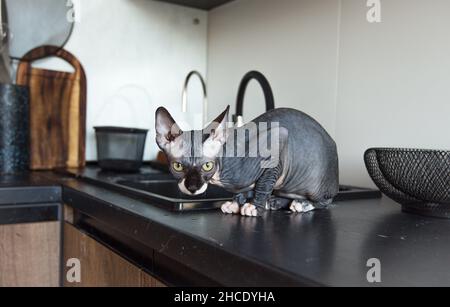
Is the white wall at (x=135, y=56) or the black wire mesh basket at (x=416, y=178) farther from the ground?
the white wall at (x=135, y=56)

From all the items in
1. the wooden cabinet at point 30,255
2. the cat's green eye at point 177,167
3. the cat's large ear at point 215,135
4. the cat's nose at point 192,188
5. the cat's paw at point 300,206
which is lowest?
the wooden cabinet at point 30,255

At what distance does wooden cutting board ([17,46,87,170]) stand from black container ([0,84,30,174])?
0.09 m

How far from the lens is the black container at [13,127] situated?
1359 mm

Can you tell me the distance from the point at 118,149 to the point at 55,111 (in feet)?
0.89

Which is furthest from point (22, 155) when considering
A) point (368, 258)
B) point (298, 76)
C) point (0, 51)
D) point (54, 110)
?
point (368, 258)

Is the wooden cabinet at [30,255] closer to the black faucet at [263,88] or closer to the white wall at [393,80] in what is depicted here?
the black faucet at [263,88]

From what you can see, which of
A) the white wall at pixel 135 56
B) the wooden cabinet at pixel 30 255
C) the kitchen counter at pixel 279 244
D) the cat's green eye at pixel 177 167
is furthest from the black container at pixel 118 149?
the cat's green eye at pixel 177 167

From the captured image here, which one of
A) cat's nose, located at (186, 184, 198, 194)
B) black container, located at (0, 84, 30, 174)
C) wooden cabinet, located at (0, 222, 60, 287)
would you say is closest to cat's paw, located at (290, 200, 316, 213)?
cat's nose, located at (186, 184, 198, 194)

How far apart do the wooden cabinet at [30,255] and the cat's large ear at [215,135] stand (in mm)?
621

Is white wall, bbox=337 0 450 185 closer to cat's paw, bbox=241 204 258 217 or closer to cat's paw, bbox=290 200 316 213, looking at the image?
cat's paw, bbox=290 200 316 213

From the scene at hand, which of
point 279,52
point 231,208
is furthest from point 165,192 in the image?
point 279,52

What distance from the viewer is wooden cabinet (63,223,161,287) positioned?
799 mm

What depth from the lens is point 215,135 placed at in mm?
725
